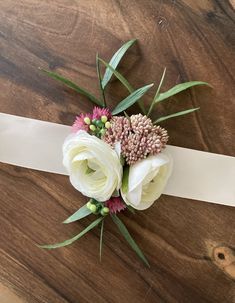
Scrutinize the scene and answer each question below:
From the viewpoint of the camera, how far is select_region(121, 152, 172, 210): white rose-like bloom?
2.21 feet

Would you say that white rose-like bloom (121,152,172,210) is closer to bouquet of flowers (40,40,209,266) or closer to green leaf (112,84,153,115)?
bouquet of flowers (40,40,209,266)

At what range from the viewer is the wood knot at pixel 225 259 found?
31.2 inches

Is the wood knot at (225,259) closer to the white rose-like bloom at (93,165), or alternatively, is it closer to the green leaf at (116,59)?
the white rose-like bloom at (93,165)

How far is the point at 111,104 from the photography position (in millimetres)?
791

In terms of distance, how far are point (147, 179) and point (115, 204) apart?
4.3 inches

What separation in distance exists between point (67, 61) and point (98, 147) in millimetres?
230

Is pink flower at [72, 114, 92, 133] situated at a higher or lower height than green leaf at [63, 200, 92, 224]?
higher

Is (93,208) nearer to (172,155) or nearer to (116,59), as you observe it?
(172,155)

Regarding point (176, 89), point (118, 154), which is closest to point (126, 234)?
point (118, 154)

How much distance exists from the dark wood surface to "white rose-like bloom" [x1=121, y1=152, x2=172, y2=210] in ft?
0.31

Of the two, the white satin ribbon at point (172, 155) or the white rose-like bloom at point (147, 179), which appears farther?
the white satin ribbon at point (172, 155)

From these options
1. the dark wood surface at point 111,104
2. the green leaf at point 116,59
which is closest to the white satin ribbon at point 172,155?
the dark wood surface at point 111,104

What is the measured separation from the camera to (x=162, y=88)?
0.78 meters

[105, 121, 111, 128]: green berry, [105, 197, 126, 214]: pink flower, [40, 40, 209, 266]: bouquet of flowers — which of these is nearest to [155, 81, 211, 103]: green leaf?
[40, 40, 209, 266]: bouquet of flowers
